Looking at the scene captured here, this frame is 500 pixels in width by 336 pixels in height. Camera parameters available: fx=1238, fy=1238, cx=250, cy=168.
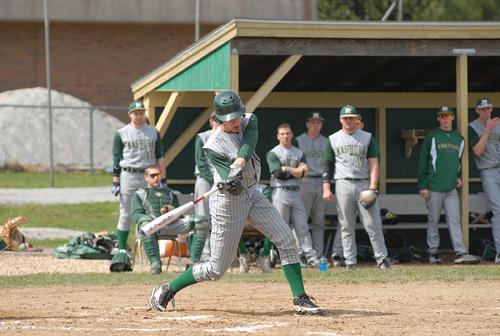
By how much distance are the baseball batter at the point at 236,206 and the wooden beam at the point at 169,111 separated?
6.97 m

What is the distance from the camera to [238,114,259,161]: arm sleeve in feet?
31.0

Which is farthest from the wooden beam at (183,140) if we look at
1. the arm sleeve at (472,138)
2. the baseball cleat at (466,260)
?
the baseball cleat at (466,260)

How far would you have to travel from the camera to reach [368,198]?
47.7 ft

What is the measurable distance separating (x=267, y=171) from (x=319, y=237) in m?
2.30

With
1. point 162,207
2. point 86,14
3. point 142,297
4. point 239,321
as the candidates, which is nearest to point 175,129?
point 162,207

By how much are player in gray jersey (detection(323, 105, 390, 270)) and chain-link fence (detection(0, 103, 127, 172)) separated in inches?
773

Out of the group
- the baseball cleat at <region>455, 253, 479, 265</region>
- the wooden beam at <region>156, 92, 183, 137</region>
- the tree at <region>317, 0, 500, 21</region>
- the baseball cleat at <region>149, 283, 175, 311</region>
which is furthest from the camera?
the tree at <region>317, 0, 500, 21</region>

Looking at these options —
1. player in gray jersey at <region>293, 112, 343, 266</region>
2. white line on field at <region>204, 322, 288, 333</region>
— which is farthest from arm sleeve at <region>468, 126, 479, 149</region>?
white line on field at <region>204, 322, 288, 333</region>

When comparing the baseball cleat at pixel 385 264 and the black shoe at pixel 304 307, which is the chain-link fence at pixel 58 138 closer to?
the baseball cleat at pixel 385 264

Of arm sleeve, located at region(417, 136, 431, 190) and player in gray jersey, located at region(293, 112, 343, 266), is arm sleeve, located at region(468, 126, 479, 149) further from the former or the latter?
player in gray jersey, located at region(293, 112, 343, 266)

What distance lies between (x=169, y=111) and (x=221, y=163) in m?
7.29

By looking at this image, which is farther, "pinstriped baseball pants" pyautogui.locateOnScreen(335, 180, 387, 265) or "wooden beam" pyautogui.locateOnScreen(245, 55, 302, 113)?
"wooden beam" pyautogui.locateOnScreen(245, 55, 302, 113)

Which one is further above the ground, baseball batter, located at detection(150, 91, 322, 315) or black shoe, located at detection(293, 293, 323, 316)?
baseball batter, located at detection(150, 91, 322, 315)

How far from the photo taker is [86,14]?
38094mm
